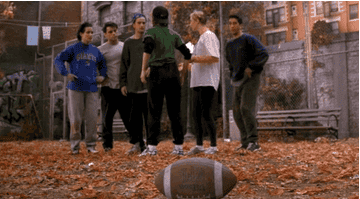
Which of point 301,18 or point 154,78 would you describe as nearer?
point 154,78

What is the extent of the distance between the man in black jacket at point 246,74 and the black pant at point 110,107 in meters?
1.73

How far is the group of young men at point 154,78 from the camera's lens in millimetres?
4332

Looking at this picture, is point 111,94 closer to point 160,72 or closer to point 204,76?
point 160,72

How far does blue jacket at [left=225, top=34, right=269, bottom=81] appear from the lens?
484 centimetres

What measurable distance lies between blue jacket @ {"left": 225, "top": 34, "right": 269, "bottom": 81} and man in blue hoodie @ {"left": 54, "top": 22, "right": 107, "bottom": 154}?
2.01 meters

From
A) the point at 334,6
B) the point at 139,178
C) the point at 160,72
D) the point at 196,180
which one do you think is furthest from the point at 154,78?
the point at 334,6

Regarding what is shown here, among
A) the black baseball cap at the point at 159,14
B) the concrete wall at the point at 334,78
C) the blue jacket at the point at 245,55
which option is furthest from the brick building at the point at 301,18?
the black baseball cap at the point at 159,14

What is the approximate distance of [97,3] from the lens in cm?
1616

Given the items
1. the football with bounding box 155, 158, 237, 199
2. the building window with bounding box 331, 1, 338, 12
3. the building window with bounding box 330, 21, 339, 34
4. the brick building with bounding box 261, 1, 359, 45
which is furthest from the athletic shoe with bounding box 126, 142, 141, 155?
the building window with bounding box 331, 1, 338, 12

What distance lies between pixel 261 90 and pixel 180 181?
9.13 meters

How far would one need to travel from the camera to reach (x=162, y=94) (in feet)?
14.4

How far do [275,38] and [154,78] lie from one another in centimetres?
823

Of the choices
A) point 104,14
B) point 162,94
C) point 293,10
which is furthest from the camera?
point 104,14

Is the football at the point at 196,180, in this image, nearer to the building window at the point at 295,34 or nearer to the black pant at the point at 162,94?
the black pant at the point at 162,94
